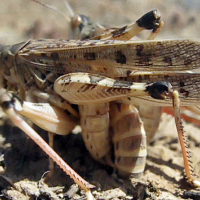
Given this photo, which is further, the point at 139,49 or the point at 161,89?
the point at 139,49

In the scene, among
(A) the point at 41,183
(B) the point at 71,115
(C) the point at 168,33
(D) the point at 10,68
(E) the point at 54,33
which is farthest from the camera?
(C) the point at 168,33

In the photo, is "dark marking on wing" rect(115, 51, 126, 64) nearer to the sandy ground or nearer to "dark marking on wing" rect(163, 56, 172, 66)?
"dark marking on wing" rect(163, 56, 172, 66)

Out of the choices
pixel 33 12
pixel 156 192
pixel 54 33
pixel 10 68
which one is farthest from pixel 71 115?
pixel 33 12

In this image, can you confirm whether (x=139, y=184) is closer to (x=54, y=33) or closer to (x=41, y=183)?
(x=41, y=183)

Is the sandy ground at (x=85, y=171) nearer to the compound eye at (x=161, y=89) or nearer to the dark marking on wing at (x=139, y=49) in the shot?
the compound eye at (x=161, y=89)

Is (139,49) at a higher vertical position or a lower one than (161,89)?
higher

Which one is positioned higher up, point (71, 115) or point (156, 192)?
point (71, 115)

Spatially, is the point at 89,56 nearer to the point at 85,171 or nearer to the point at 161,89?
the point at 161,89

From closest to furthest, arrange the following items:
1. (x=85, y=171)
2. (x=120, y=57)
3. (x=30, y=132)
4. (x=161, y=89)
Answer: (x=161, y=89) < (x=30, y=132) < (x=120, y=57) < (x=85, y=171)

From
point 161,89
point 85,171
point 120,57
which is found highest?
point 120,57

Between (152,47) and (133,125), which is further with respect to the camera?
(133,125)

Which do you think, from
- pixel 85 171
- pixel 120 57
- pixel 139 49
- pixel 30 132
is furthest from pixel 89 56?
pixel 85 171
